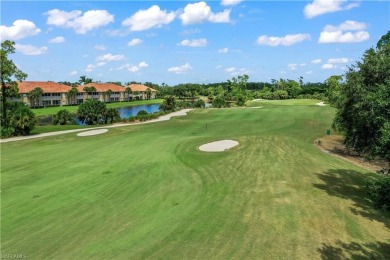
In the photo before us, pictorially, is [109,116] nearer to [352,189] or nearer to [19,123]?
[19,123]

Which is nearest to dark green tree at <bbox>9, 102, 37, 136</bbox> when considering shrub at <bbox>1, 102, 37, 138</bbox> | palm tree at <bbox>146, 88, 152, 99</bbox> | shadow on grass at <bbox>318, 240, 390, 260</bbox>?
shrub at <bbox>1, 102, 37, 138</bbox>

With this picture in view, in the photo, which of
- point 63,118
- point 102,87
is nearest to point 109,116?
point 63,118

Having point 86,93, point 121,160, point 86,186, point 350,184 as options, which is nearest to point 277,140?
point 350,184

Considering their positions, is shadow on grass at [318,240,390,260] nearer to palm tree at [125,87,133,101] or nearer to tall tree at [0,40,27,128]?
tall tree at [0,40,27,128]

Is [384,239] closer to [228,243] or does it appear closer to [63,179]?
[228,243]

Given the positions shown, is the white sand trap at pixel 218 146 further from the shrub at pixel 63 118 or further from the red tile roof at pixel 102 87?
the red tile roof at pixel 102 87
